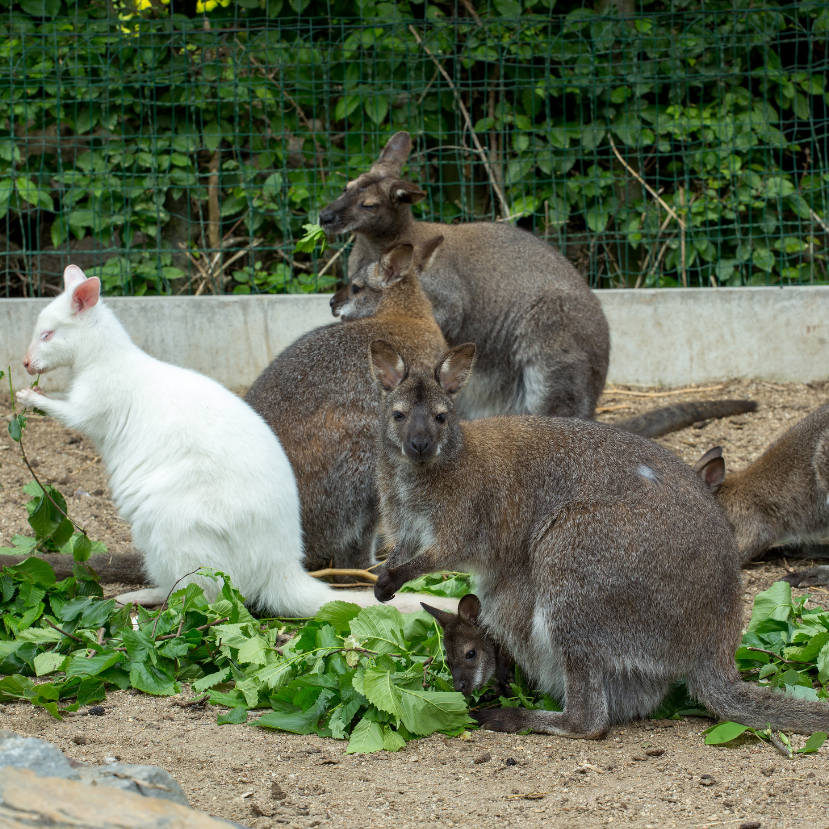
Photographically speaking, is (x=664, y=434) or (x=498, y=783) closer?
(x=498, y=783)

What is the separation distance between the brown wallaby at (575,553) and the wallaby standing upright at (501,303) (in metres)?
2.71

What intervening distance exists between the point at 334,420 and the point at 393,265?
1146 millimetres

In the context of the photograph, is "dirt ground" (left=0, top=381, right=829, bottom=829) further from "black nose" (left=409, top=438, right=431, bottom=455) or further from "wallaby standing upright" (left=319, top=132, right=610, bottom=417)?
"wallaby standing upright" (left=319, top=132, right=610, bottom=417)

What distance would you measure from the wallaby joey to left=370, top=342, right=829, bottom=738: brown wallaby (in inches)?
1.9

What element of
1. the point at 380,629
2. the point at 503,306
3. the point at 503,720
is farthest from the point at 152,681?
the point at 503,306

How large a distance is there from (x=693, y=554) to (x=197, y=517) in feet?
6.75

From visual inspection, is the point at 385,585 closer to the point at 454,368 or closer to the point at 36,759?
the point at 454,368

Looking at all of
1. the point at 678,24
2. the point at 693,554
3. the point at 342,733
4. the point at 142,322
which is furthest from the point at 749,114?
the point at 342,733

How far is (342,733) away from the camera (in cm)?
358

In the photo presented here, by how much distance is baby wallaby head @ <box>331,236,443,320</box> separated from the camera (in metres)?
5.80

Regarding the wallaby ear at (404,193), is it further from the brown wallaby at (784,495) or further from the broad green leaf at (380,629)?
the broad green leaf at (380,629)

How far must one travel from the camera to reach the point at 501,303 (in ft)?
22.1

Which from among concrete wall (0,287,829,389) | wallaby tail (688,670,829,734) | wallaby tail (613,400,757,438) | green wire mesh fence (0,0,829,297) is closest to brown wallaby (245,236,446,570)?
wallaby tail (613,400,757,438)

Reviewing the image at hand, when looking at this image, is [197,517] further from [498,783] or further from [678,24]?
[678,24]
